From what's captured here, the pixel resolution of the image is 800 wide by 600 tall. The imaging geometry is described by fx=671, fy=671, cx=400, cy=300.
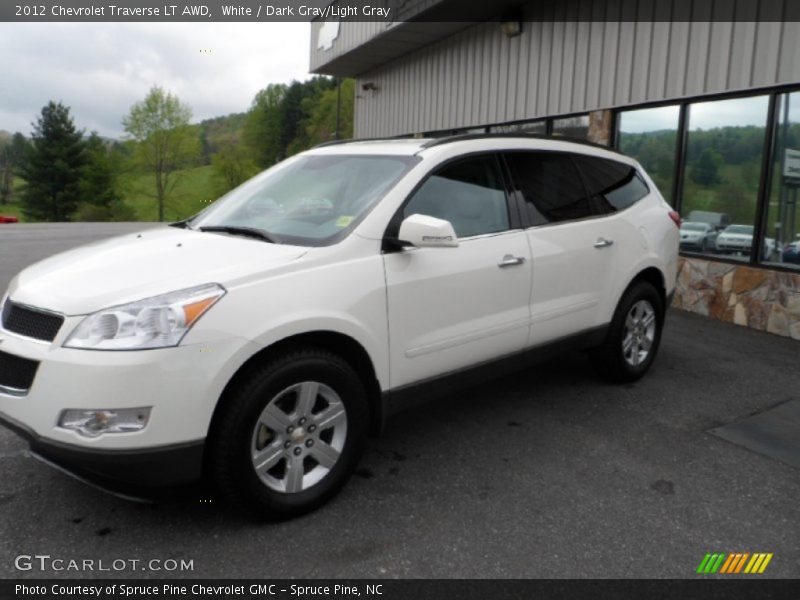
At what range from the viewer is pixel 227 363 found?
267 cm

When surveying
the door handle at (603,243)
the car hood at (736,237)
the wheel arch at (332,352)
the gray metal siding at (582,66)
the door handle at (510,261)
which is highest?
the gray metal siding at (582,66)

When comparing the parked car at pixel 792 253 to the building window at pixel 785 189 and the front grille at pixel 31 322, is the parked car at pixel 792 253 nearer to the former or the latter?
the building window at pixel 785 189

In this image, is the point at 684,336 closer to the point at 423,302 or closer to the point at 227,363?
the point at 423,302

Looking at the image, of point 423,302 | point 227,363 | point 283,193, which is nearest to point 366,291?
point 423,302

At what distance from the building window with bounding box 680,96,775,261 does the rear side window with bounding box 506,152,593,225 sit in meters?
3.61

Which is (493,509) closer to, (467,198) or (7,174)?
(467,198)

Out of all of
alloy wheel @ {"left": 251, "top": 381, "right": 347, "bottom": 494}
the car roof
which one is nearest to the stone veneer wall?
the car roof

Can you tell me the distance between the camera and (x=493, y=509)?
3.18 meters

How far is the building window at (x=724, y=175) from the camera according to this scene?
23.4 ft

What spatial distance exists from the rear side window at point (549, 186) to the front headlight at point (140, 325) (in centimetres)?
229

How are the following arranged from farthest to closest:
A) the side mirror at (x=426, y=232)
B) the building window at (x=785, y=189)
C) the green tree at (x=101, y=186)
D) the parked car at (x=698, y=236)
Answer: the green tree at (x=101, y=186) < the parked car at (x=698, y=236) < the building window at (x=785, y=189) < the side mirror at (x=426, y=232)

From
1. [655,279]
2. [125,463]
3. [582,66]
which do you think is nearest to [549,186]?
[655,279]

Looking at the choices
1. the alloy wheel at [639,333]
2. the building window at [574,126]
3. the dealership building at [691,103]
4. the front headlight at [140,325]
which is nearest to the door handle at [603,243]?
the alloy wheel at [639,333]

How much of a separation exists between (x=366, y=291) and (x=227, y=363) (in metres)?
0.79
